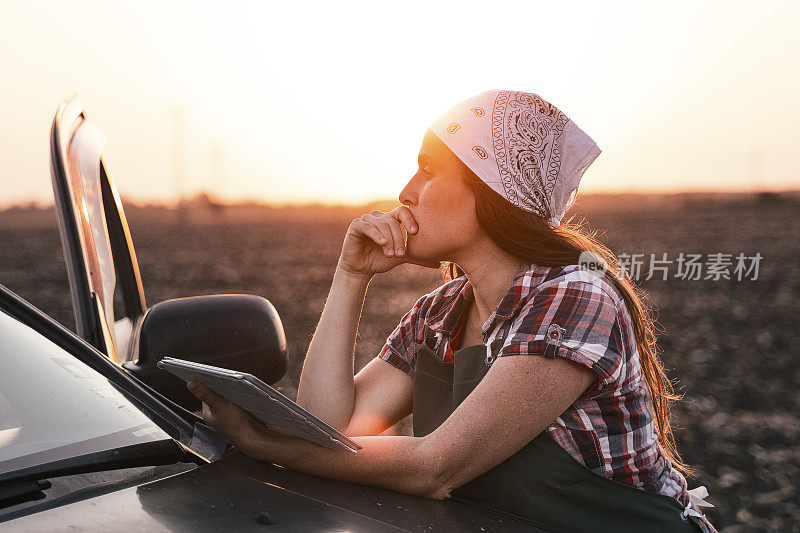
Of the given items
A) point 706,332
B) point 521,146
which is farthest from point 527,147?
point 706,332

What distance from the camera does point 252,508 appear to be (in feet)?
4.82

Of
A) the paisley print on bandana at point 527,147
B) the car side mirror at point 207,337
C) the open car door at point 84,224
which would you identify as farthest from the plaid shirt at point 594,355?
the open car door at point 84,224

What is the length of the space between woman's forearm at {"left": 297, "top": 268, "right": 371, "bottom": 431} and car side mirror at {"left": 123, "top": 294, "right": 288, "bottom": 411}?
0.20 meters

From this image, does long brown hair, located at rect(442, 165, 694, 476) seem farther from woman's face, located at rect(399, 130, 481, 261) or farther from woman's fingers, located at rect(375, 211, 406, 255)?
woman's fingers, located at rect(375, 211, 406, 255)

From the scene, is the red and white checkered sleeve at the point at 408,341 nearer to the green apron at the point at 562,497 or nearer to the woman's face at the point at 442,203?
the woman's face at the point at 442,203

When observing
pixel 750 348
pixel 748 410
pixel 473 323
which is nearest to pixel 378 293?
pixel 750 348

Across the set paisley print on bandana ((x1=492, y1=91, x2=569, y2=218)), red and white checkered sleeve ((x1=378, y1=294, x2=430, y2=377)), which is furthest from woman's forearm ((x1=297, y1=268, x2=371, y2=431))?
paisley print on bandana ((x1=492, y1=91, x2=569, y2=218))

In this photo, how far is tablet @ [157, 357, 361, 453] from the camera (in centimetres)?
154

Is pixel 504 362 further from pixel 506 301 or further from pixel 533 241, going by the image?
pixel 533 241

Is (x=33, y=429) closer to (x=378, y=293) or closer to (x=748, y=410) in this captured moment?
(x=748, y=410)

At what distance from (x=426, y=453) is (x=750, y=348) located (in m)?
8.93

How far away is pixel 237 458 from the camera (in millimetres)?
1774

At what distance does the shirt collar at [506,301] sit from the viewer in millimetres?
2004

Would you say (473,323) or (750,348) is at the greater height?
(473,323)
